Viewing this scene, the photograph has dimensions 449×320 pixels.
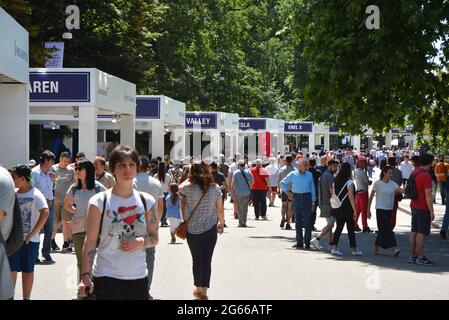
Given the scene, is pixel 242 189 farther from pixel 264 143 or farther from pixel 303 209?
pixel 264 143

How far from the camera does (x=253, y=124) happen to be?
52469 mm

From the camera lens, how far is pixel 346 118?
22.5m

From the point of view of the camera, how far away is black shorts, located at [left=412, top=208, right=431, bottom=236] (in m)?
14.8

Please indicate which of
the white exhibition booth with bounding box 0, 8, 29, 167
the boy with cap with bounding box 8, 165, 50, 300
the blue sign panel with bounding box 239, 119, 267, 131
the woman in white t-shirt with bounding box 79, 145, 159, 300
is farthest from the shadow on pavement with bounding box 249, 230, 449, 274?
the blue sign panel with bounding box 239, 119, 267, 131

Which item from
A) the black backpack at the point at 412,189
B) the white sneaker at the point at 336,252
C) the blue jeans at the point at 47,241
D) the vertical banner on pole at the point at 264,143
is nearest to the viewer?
the blue jeans at the point at 47,241

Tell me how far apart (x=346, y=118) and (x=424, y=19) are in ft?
12.2

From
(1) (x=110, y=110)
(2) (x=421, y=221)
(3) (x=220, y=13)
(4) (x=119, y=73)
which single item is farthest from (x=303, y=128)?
(2) (x=421, y=221)

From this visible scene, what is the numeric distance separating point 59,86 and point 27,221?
42.8 feet

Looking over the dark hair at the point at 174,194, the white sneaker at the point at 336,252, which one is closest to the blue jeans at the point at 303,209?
the white sneaker at the point at 336,252

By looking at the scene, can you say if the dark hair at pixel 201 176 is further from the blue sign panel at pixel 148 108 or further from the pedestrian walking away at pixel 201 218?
the blue sign panel at pixel 148 108

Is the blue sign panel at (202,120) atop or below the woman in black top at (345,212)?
atop

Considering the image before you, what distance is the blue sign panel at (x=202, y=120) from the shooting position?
41.5 m

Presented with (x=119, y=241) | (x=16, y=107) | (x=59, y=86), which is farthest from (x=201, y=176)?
(x=59, y=86)

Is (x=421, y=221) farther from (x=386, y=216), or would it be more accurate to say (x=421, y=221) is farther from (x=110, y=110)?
(x=110, y=110)
